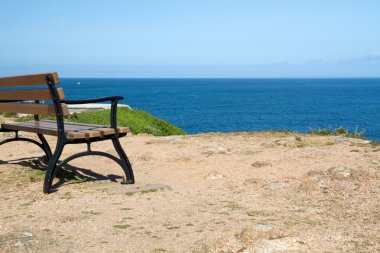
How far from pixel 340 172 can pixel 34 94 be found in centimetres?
414

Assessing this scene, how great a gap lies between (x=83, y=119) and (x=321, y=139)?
9268 mm

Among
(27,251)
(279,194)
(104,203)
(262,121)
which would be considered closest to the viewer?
(27,251)

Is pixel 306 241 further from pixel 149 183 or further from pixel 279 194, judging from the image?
pixel 149 183

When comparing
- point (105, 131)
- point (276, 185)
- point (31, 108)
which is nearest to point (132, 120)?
point (31, 108)

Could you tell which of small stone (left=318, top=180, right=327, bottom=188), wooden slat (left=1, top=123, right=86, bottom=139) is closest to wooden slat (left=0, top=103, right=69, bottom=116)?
wooden slat (left=1, top=123, right=86, bottom=139)

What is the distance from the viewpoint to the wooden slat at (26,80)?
5875 mm

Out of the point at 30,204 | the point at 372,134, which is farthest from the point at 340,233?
the point at 372,134

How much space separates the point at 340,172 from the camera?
634 centimetres

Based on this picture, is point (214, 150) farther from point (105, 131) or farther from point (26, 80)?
point (26, 80)

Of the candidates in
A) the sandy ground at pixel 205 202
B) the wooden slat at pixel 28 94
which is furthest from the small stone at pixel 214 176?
the wooden slat at pixel 28 94

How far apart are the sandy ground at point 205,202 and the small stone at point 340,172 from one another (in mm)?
13

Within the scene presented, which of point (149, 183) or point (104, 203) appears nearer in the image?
point (104, 203)

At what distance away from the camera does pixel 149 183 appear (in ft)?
21.4

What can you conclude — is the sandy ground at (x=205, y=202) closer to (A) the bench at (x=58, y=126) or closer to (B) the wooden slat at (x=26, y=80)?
(A) the bench at (x=58, y=126)
